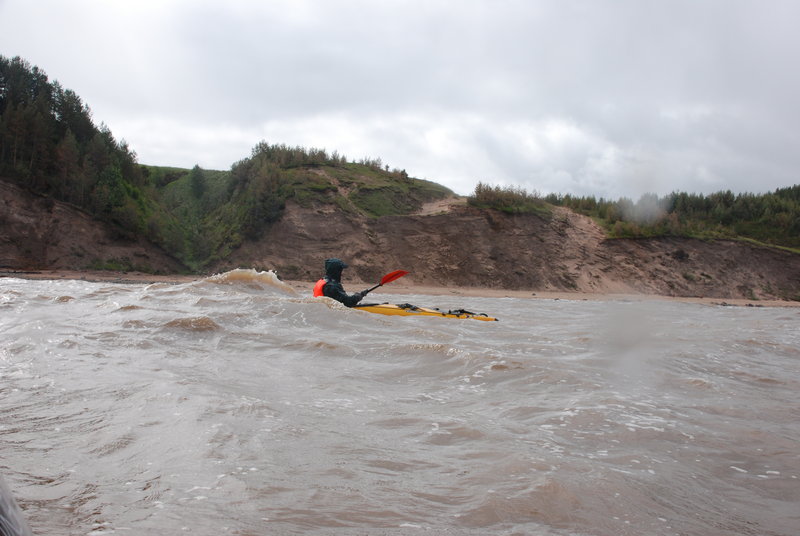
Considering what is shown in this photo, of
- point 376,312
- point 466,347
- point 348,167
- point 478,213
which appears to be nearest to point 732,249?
point 478,213

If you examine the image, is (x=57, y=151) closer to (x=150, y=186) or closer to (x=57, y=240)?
(x=57, y=240)

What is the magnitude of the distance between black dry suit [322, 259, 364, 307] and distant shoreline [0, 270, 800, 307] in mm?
5128

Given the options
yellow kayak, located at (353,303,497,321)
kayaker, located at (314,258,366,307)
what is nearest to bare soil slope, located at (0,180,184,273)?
kayaker, located at (314,258,366,307)

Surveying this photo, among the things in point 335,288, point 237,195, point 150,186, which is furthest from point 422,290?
point 150,186

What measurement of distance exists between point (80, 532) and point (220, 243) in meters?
19.1

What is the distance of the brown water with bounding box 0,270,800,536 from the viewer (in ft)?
7.38

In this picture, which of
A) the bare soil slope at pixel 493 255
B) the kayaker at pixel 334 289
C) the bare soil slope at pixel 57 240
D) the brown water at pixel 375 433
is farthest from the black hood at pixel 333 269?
the bare soil slope at pixel 57 240

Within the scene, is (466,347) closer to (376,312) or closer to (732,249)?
(376,312)

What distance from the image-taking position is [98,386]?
12.6 feet

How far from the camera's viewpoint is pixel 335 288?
9.54 metres

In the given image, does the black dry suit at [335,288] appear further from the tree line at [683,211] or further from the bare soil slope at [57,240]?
the tree line at [683,211]

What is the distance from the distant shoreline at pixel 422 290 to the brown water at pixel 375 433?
8.88 metres

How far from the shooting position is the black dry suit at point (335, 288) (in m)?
9.28

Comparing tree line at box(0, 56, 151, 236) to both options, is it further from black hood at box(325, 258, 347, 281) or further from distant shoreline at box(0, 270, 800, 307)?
black hood at box(325, 258, 347, 281)
